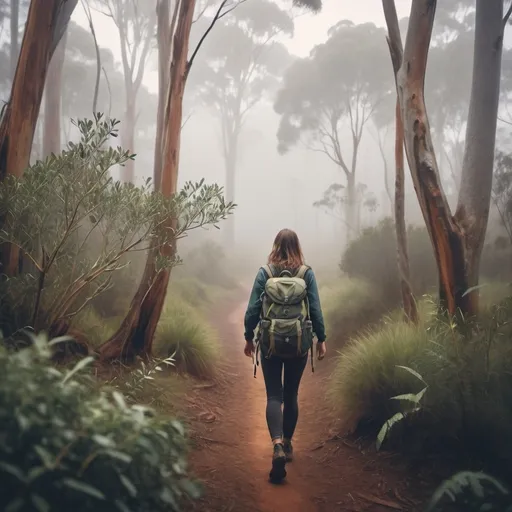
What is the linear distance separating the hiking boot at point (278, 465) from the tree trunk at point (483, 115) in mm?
3392

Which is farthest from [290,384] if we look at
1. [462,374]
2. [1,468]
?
[1,468]

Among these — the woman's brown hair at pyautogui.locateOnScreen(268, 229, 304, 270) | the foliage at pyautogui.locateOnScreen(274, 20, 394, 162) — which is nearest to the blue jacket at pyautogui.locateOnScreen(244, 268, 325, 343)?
the woman's brown hair at pyautogui.locateOnScreen(268, 229, 304, 270)

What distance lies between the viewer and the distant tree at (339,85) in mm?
16156

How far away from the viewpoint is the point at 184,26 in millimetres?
4879

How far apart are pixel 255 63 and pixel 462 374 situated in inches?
742

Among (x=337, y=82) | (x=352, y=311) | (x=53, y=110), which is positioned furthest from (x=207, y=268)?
(x=337, y=82)

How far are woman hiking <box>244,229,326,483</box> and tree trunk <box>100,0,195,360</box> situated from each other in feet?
5.58

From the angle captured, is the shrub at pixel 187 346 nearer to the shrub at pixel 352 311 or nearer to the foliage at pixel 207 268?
the shrub at pixel 352 311

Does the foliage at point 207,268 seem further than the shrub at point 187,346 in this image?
Yes

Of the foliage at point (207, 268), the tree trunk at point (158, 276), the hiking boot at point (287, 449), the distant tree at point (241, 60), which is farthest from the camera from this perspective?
the distant tree at point (241, 60)

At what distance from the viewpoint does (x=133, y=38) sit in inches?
591

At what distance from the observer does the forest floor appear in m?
2.81

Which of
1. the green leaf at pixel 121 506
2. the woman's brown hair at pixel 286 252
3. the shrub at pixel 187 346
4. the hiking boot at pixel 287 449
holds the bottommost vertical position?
the hiking boot at pixel 287 449

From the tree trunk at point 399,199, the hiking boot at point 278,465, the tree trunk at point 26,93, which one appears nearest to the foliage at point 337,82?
the tree trunk at point 399,199
